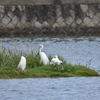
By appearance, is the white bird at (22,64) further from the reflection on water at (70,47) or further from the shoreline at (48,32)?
the shoreline at (48,32)

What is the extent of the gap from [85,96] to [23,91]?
1.65 metres

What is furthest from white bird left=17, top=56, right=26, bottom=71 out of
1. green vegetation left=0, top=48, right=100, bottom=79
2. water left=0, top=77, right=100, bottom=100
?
water left=0, top=77, right=100, bottom=100

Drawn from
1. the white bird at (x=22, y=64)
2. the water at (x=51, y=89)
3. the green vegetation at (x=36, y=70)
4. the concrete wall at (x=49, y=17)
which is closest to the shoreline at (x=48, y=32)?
the concrete wall at (x=49, y=17)

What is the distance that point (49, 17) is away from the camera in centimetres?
3944

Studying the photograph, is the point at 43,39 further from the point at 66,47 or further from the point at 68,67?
the point at 68,67

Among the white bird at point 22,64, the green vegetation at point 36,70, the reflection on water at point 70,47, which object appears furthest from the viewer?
the reflection on water at point 70,47

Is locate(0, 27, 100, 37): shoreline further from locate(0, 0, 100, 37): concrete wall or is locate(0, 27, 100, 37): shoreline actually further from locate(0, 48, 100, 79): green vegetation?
locate(0, 48, 100, 79): green vegetation

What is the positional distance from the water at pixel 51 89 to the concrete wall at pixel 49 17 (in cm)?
1836

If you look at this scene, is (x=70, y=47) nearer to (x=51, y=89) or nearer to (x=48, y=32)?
(x=48, y=32)

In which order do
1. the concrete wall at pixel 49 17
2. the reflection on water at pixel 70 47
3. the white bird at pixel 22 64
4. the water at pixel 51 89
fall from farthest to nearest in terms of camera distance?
1. the concrete wall at pixel 49 17
2. the reflection on water at pixel 70 47
3. the white bird at pixel 22 64
4. the water at pixel 51 89

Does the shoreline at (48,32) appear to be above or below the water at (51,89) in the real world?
above

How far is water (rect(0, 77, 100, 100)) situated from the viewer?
58.3ft

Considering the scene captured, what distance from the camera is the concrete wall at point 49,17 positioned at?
38906mm

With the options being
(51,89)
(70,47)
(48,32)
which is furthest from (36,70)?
(48,32)
